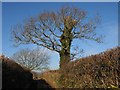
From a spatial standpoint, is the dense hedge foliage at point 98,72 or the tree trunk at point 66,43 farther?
the tree trunk at point 66,43

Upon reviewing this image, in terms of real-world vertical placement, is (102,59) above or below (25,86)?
above

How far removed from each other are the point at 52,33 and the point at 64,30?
4.93ft

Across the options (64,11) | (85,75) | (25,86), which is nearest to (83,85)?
(85,75)

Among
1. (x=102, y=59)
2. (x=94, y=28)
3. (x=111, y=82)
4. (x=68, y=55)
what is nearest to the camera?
(x=111, y=82)

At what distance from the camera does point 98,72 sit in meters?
7.85

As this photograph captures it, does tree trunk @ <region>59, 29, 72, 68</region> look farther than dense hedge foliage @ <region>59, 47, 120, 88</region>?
Yes

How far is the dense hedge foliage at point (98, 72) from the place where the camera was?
6.85 metres

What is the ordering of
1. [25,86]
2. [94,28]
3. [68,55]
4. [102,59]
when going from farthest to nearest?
[94,28], [68,55], [25,86], [102,59]

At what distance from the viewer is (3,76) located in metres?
7.23

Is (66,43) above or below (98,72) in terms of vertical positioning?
above

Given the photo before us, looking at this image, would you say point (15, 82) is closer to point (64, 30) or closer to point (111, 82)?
point (111, 82)

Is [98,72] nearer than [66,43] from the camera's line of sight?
Yes

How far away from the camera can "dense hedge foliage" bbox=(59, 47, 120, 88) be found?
22.5ft

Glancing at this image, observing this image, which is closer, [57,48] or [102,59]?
→ [102,59]
